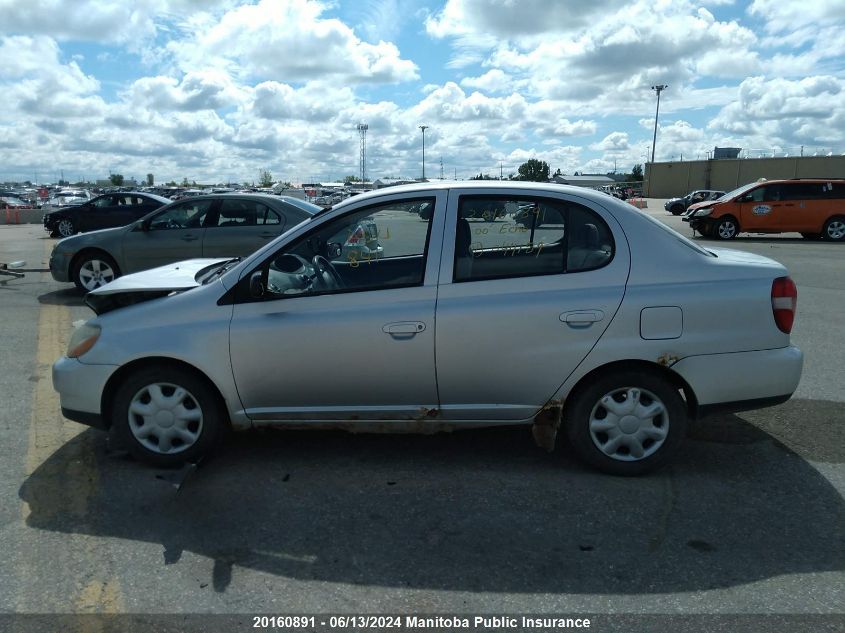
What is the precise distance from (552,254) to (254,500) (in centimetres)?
216

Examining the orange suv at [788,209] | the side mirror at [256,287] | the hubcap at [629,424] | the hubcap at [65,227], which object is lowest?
the hubcap at [629,424]

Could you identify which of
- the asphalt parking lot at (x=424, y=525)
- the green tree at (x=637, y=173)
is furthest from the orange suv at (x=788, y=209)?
the green tree at (x=637, y=173)

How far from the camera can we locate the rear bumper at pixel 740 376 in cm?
391

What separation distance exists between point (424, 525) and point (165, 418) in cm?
171

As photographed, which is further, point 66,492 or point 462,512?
point 66,492

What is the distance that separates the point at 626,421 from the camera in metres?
3.99

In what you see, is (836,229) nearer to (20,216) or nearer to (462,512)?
(462,512)

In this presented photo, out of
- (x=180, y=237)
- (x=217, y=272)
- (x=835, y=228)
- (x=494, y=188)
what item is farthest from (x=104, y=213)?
(x=835, y=228)

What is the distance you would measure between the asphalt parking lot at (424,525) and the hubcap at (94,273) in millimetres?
5603

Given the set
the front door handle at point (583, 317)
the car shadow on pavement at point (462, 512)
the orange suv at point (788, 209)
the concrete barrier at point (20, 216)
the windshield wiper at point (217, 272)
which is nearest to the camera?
the car shadow on pavement at point (462, 512)

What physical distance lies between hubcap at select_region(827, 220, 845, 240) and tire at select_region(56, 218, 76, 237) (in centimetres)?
2299

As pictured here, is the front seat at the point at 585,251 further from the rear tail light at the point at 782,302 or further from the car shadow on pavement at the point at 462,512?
the car shadow on pavement at the point at 462,512

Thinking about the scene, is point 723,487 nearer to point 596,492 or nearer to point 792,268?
point 596,492

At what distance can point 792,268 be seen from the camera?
13.9 metres
